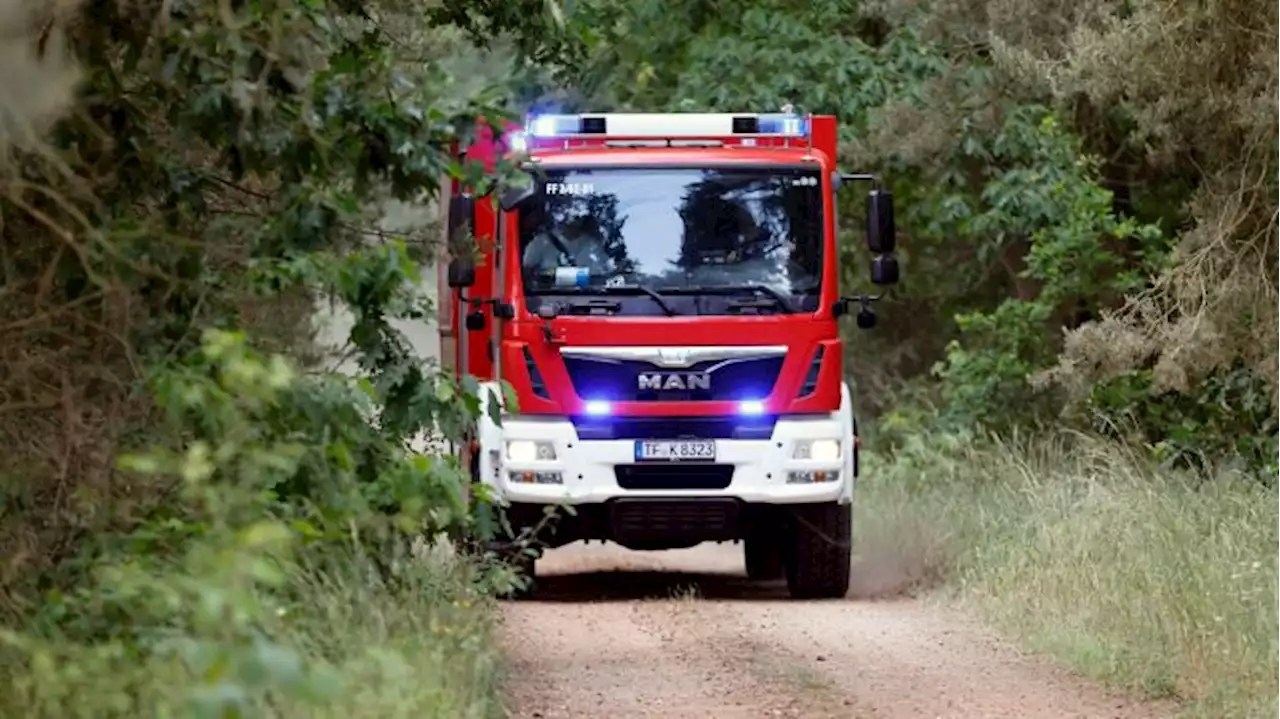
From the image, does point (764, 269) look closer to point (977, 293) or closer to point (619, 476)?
point (619, 476)

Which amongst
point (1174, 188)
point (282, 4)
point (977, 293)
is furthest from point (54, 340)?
point (977, 293)

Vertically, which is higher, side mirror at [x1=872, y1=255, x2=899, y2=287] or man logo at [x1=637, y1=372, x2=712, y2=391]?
side mirror at [x1=872, y1=255, x2=899, y2=287]

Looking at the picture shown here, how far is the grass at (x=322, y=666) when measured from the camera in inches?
197

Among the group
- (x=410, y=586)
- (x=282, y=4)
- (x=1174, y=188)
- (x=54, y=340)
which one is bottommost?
(x=410, y=586)

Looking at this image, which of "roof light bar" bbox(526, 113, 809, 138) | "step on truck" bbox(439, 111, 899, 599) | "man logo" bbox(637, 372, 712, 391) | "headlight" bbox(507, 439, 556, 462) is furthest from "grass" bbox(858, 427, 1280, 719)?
"roof light bar" bbox(526, 113, 809, 138)

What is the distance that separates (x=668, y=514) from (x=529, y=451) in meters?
1.00

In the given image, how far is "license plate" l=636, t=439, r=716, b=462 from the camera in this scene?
1570 centimetres

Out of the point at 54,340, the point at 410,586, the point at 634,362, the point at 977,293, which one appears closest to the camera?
the point at 54,340

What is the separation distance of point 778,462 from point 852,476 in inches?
26.9

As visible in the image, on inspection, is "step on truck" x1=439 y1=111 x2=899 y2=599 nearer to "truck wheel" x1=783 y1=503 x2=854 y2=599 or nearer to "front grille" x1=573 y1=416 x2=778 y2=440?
"front grille" x1=573 y1=416 x2=778 y2=440

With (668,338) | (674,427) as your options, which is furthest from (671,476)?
(668,338)

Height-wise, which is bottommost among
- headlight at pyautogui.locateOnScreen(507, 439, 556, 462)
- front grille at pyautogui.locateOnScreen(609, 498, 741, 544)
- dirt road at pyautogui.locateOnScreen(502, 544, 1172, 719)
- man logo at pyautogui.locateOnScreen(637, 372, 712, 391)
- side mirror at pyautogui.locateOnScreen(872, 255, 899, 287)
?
dirt road at pyautogui.locateOnScreen(502, 544, 1172, 719)

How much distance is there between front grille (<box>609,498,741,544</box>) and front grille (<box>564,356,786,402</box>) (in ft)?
2.22

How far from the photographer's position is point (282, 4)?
312 inches
